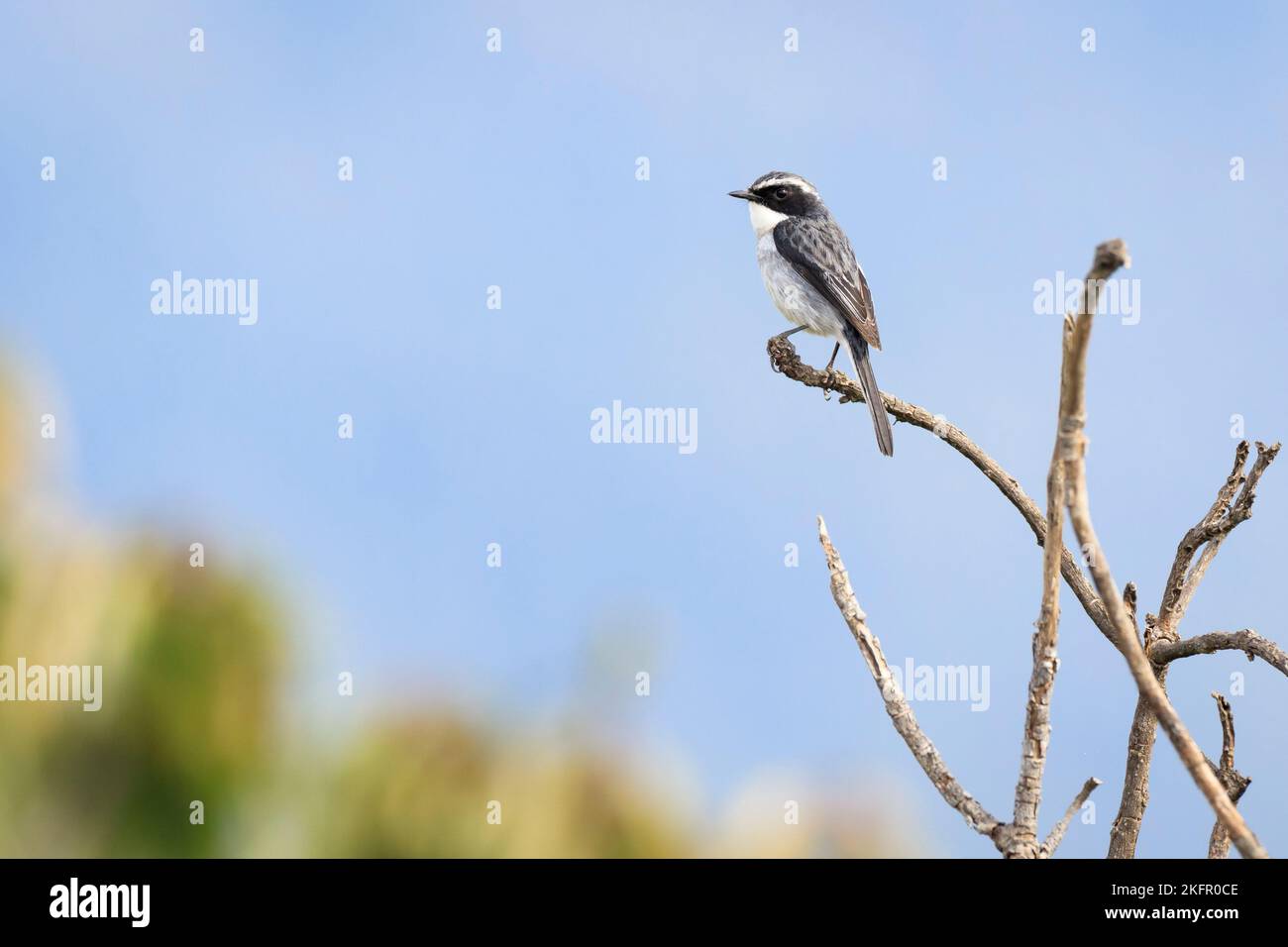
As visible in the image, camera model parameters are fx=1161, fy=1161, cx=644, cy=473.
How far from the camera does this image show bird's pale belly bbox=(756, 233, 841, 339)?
736 cm

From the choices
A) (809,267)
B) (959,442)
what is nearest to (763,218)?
(809,267)

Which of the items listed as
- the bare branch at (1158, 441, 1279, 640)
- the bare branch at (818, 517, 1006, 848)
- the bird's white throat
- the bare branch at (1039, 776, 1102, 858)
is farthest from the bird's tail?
the bare branch at (1039, 776, 1102, 858)

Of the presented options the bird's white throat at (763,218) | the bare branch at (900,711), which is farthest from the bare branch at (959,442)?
the bird's white throat at (763,218)

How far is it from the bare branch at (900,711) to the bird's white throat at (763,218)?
16.3ft

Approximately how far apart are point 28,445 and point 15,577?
0.90m

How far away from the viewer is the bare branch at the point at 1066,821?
2.83m

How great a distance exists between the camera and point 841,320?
23.9ft

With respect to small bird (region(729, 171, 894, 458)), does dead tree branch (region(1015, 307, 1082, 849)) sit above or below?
below

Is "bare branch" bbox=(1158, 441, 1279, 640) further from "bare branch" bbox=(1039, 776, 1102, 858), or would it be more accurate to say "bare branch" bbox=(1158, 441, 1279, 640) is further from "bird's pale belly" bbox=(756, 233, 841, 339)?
"bird's pale belly" bbox=(756, 233, 841, 339)

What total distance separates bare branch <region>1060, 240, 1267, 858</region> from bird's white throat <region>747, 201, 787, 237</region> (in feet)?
19.3

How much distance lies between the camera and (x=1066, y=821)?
2.91 m

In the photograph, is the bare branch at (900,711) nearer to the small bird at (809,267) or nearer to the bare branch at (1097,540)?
the bare branch at (1097,540)
